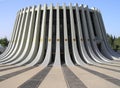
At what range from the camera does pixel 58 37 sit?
2575cm

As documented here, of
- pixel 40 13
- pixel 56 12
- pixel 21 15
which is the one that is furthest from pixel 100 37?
pixel 21 15

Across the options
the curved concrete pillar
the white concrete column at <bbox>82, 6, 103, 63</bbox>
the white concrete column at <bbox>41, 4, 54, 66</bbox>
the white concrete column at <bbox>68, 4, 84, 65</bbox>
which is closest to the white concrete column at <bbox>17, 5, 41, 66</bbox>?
the curved concrete pillar

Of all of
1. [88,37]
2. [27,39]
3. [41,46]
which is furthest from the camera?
[27,39]

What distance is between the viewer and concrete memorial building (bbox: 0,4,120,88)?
25.3 metres

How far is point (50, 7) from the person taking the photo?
27.9 metres

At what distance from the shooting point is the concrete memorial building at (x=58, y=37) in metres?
25.3

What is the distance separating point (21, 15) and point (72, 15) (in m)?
7.72

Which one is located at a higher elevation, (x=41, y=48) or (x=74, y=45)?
(x=74, y=45)

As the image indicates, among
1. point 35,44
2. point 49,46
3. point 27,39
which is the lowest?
point 49,46

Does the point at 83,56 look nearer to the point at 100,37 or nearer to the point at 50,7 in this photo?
the point at 100,37

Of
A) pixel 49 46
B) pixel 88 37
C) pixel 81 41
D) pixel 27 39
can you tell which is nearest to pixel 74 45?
pixel 81 41

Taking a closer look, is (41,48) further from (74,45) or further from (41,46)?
(74,45)

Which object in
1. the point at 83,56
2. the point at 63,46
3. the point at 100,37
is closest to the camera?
the point at 83,56

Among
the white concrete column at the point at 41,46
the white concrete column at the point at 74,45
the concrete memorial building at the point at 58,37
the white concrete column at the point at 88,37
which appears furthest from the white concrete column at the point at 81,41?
the white concrete column at the point at 41,46
